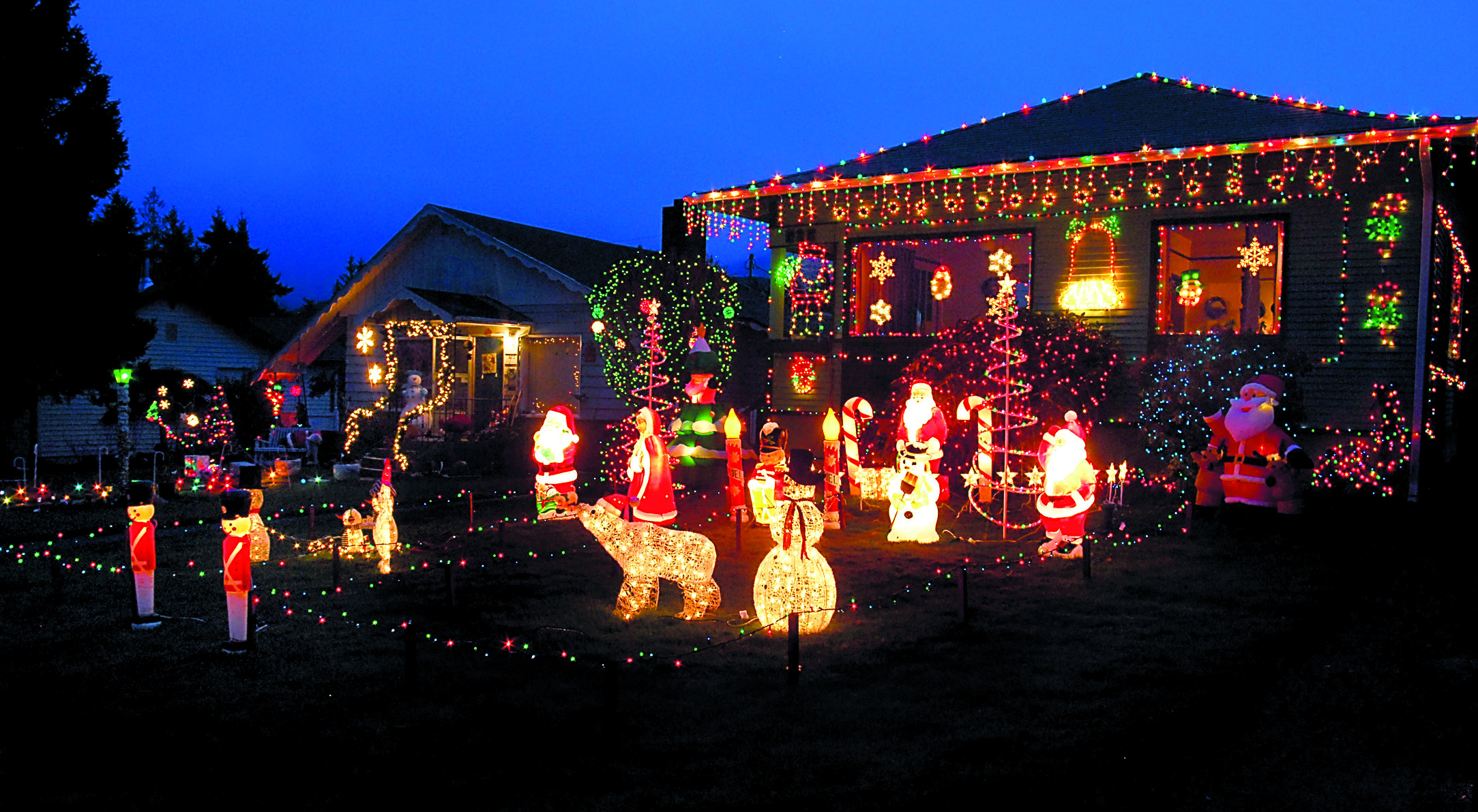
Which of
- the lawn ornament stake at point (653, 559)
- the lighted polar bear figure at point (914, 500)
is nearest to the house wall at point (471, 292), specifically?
the lighted polar bear figure at point (914, 500)

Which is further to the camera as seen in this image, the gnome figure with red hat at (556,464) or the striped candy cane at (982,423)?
the gnome figure with red hat at (556,464)

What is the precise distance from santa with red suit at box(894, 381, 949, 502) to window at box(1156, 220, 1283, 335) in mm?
6509

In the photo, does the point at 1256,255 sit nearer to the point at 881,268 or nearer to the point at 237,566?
the point at 881,268

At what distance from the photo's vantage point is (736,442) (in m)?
12.9

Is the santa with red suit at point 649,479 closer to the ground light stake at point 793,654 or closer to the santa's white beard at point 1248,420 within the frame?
the ground light stake at point 793,654

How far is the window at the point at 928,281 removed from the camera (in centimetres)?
1833

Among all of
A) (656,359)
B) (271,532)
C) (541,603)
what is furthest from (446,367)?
(541,603)

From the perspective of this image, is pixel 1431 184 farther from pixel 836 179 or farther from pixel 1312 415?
pixel 836 179

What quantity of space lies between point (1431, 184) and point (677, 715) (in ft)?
40.7

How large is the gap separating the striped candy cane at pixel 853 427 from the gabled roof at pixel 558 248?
9531 mm

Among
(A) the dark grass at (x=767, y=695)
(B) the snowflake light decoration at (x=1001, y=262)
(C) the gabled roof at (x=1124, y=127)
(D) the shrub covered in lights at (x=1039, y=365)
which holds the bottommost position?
(A) the dark grass at (x=767, y=695)

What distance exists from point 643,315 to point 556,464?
620 cm

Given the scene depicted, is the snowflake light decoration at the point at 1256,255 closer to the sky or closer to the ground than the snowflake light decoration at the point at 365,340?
closer to the sky

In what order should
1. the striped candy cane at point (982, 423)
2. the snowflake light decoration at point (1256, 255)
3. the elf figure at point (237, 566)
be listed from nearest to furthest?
the elf figure at point (237, 566)
the striped candy cane at point (982, 423)
the snowflake light decoration at point (1256, 255)
